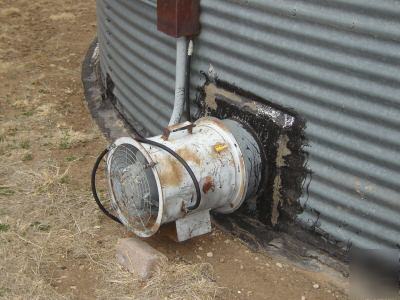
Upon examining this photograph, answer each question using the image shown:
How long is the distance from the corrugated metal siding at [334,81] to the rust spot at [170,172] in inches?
31.3

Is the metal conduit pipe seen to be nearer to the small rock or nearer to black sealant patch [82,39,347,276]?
black sealant patch [82,39,347,276]

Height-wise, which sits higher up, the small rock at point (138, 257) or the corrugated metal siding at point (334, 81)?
the corrugated metal siding at point (334, 81)

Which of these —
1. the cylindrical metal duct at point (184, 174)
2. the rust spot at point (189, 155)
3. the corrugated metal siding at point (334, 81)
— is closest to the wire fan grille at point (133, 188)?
the cylindrical metal duct at point (184, 174)

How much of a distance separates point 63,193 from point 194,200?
139 centimetres

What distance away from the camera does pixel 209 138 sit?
3873 millimetres

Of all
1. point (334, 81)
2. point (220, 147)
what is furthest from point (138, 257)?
point (334, 81)

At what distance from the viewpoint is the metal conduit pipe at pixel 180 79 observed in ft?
13.7

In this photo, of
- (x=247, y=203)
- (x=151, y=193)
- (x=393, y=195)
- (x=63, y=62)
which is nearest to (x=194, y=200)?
(x=151, y=193)

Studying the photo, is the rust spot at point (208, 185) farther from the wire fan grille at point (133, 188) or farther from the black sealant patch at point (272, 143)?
the black sealant patch at point (272, 143)

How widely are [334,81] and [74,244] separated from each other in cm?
213

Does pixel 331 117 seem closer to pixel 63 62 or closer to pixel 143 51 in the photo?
pixel 143 51

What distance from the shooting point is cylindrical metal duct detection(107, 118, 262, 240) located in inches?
143

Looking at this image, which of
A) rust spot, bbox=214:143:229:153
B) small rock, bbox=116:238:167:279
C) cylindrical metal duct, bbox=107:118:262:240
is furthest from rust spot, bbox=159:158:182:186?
small rock, bbox=116:238:167:279

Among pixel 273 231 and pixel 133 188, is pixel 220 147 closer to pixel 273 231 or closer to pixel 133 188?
pixel 133 188
